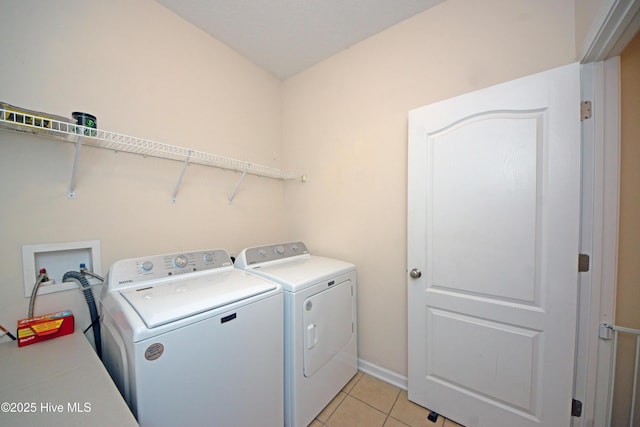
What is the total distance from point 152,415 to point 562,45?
8.49ft

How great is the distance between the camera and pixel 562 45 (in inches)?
47.6

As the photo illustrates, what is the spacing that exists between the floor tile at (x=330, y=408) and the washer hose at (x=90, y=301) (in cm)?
141

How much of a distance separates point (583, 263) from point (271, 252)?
1.88 m

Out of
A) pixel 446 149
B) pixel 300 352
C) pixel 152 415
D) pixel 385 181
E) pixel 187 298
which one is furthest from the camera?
pixel 385 181

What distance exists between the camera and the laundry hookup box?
1.01m

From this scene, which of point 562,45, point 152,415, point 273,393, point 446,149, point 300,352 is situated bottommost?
point 273,393

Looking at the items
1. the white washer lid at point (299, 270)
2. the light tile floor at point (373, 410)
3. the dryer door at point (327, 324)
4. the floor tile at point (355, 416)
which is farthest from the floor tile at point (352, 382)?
the white washer lid at point (299, 270)

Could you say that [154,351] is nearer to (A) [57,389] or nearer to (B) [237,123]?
(A) [57,389]

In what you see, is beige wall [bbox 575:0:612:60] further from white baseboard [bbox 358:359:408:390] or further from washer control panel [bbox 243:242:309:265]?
white baseboard [bbox 358:359:408:390]

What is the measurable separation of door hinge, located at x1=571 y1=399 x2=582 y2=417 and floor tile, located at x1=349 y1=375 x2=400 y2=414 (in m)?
0.97

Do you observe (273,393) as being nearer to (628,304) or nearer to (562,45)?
(628,304)

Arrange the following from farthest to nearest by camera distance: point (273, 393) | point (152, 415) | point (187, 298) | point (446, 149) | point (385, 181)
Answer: point (385, 181), point (446, 149), point (273, 393), point (187, 298), point (152, 415)

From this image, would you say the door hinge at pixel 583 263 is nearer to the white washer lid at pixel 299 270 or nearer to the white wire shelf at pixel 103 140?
the white washer lid at pixel 299 270

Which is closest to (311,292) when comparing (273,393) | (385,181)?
(273,393)
